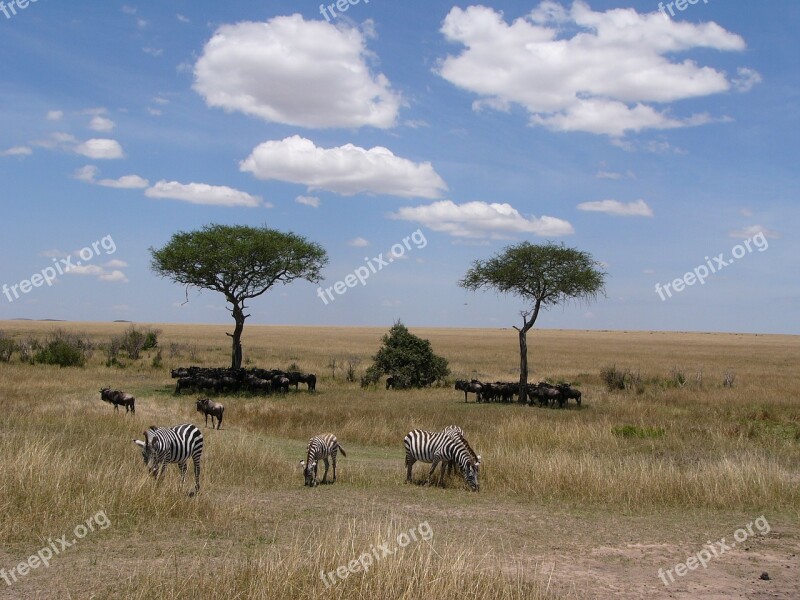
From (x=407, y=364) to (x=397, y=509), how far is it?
2519cm

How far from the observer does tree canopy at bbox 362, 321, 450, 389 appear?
118ft

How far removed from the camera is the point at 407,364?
36.1 meters

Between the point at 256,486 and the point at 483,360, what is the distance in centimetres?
4991

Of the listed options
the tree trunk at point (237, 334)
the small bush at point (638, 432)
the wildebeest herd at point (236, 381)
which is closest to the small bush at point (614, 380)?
the small bush at point (638, 432)

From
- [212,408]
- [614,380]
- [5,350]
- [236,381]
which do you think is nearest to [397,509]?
[212,408]

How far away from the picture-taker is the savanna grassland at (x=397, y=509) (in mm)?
6746

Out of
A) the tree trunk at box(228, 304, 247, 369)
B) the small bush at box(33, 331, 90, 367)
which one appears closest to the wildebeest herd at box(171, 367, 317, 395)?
the tree trunk at box(228, 304, 247, 369)

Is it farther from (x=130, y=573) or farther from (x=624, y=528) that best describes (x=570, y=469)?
(x=130, y=573)

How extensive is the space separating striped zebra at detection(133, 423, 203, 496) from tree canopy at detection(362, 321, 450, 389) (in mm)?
23851

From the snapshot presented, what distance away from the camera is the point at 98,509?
9.02m

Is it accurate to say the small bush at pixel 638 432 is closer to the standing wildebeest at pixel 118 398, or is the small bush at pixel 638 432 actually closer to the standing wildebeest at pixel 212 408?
the standing wildebeest at pixel 212 408

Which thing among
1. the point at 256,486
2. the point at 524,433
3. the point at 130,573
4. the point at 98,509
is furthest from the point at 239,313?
the point at 130,573

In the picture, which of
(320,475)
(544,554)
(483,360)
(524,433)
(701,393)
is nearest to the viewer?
(544,554)

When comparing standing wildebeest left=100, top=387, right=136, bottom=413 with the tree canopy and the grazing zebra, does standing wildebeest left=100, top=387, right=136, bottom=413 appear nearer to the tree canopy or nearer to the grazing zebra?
the grazing zebra
